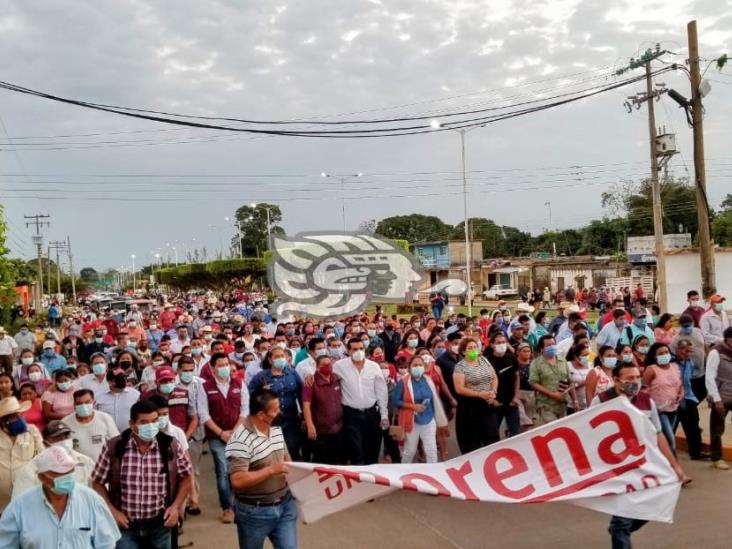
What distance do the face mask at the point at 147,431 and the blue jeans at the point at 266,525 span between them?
2.25ft

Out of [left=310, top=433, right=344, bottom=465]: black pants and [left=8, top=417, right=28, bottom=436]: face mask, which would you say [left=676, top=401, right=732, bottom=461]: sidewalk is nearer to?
[left=310, top=433, right=344, bottom=465]: black pants

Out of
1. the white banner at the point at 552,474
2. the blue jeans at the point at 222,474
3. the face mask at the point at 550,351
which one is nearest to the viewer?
the white banner at the point at 552,474

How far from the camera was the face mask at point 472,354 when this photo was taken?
745 cm

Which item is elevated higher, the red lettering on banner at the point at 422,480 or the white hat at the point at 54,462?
the white hat at the point at 54,462

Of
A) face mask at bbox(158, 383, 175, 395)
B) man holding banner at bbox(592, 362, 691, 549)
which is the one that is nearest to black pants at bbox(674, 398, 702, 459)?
man holding banner at bbox(592, 362, 691, 549)

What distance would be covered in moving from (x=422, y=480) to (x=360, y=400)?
2681 mm

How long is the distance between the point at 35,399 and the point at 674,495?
577cm

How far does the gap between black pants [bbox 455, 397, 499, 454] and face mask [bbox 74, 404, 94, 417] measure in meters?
4.03

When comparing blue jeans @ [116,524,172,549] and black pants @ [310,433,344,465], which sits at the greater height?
blue jeans @ [116,524,172,549]

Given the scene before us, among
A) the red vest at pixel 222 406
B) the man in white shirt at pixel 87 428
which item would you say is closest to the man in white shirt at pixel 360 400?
the red vest at pixel 222 406

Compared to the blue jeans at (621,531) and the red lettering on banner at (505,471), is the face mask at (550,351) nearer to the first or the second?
the red lettering on banner at (505,471)

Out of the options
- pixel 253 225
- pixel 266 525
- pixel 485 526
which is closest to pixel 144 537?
pixel 266 525

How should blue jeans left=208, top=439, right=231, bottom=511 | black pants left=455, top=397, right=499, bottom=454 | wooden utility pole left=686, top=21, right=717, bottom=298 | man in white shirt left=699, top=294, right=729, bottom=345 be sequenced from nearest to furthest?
blue jeans left=208, top=439, right=231, bottom=511
black pants left=455, top=397, right=499, bottom=454
man in white shirt left=699, top=294, right=729, bottom=345
wooden utility pole left=686, top=21, right=717, bottom=298

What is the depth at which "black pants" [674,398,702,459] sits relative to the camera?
7.43 m
